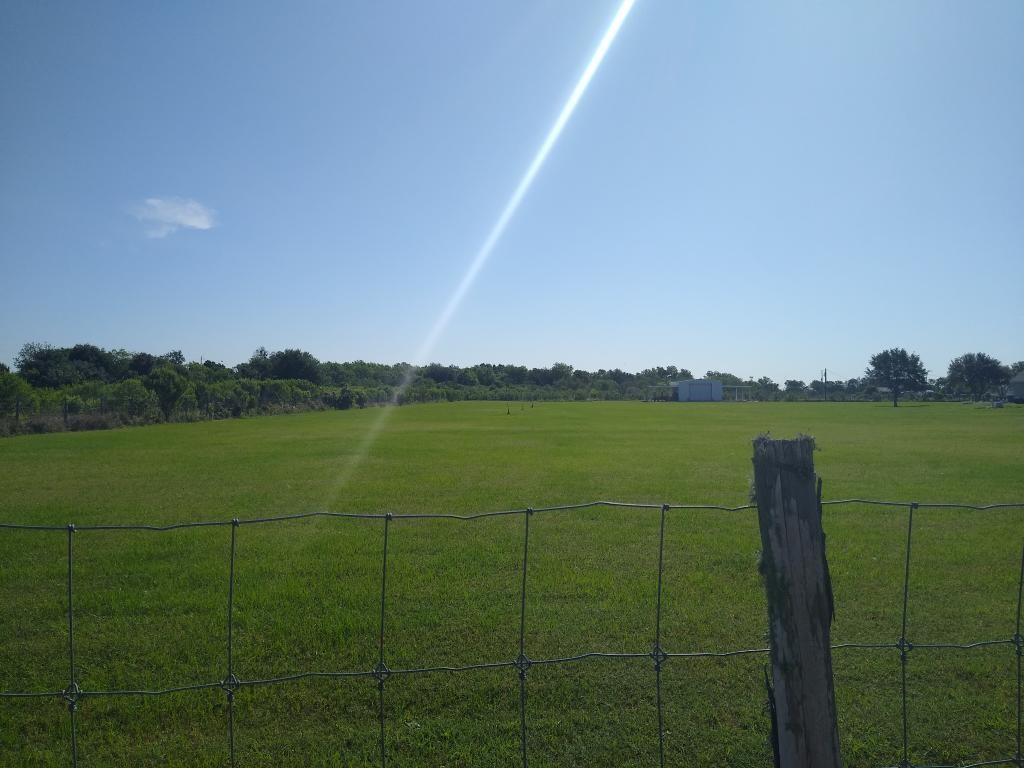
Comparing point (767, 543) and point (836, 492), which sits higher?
point (767, 543)

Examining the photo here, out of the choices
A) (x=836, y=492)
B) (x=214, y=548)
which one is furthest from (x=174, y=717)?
(x=836, y=492)

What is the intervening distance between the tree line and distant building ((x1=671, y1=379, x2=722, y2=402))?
430 centimetres

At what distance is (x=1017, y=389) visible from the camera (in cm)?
7569

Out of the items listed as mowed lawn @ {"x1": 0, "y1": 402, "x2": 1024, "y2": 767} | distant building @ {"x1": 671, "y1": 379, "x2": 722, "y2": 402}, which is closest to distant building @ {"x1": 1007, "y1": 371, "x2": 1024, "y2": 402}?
distant building @ {"x1": 671, "y1": 379, "x2": 722, "y2": 402}

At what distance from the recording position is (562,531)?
29.8 ft

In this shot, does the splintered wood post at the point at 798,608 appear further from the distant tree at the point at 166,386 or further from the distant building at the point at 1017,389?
the distant building at the point at 1017,389

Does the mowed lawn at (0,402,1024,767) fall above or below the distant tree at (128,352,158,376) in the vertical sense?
below

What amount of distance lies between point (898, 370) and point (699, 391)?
105 ft

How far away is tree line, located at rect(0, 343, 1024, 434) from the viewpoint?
37.5 metres

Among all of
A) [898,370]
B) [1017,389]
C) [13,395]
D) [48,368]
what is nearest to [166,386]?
[13,395]

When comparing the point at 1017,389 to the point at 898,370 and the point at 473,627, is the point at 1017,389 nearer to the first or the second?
the point at 898,370

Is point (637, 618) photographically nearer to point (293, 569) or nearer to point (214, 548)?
point (293, 569)

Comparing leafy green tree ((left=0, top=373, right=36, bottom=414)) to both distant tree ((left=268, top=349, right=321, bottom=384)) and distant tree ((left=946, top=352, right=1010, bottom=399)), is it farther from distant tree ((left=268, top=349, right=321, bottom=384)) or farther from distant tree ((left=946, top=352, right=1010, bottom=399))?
distant tree ((left=946, top=352, right=1010, bottom=399))

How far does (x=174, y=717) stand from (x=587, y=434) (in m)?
25.0
